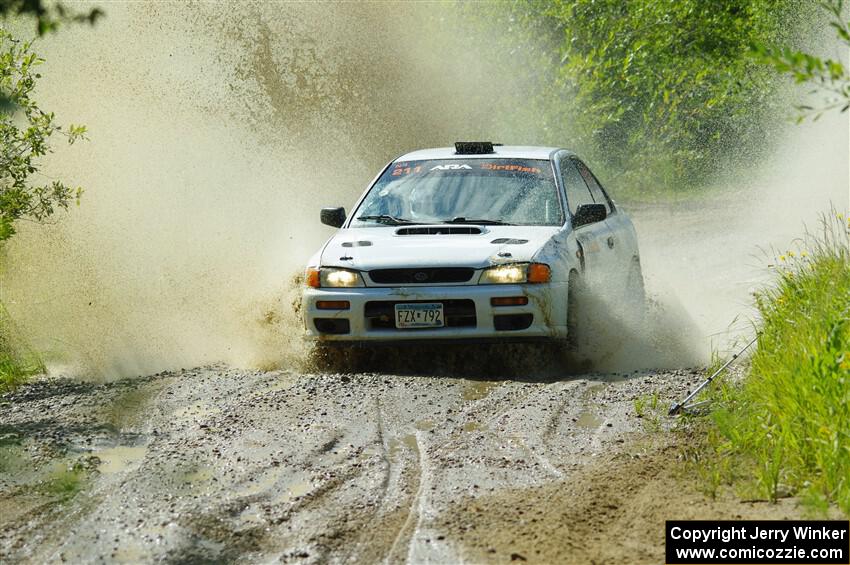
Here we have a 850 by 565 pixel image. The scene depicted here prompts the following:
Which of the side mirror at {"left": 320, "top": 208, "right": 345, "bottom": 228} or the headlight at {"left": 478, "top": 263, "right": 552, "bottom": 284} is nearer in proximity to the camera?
the headlight at {"left": 478, "top": 263, "right": 552, "bottom": 284}

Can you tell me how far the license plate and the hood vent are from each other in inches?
32.2

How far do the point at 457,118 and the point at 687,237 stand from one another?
15.9 ft

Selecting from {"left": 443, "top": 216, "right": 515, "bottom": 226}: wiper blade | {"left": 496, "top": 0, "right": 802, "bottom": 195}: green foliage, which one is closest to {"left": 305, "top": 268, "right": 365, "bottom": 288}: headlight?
{"left": 443, "top": 216, "right": 515, "bottom": 226}: wiper blade

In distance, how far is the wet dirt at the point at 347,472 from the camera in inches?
183

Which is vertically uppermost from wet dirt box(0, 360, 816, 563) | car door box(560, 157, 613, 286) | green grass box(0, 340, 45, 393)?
car door box(560, 157, 613, 286)

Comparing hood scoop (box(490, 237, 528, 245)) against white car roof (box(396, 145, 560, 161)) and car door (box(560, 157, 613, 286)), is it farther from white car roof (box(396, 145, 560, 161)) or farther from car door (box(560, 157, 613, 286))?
white car roof (box(396, 145, 560, 161))

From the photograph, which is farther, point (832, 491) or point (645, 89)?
point (645, 89)

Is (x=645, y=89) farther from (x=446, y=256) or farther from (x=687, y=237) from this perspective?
(x=446, y=256)

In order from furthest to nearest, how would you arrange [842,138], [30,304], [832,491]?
[842,138] < [30,304] < [832,491]

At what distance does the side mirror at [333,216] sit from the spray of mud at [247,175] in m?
0.88

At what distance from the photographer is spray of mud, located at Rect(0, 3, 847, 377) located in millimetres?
10648

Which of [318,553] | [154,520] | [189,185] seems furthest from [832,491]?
[189,185]

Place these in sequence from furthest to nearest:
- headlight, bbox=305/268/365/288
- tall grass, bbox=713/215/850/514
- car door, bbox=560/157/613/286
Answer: car door, bbox=560/157/613/286
headlight, bbox=305/268/365/288
tall grass, bbox=713/215/850/514

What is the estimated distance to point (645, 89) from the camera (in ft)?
62.4
